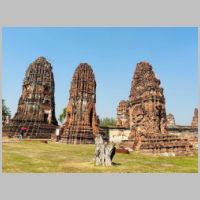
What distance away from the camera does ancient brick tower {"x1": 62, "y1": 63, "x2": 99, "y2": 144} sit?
119 ft

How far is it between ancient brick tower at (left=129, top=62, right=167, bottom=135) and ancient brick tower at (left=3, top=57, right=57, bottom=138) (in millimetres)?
20534

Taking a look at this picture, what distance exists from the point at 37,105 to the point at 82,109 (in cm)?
1106

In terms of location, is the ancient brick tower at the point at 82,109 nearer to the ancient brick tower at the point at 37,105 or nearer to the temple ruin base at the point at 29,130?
the temple ruin base at the point at 29,130

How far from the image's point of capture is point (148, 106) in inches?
1049

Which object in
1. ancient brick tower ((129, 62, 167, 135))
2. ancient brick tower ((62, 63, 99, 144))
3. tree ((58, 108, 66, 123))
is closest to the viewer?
ancient brick tower ((129, 62, 167, 135))

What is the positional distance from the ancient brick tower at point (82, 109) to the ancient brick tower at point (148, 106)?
10156 mm

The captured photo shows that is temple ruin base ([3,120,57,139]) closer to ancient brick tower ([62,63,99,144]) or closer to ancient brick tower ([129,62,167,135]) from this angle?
ancient brick tower ([62,63,99,144])

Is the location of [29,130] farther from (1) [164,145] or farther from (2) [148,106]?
(1) [164,145]

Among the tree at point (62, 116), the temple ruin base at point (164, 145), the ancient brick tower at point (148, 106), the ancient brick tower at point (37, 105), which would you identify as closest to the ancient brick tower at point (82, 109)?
the ancient brick tower at point (37, 105)

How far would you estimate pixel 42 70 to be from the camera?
48.0 meters

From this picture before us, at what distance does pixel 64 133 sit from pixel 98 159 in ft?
77.1

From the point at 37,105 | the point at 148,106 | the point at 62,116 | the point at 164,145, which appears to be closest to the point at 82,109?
the point at 37,105

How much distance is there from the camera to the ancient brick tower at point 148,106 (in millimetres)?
25978

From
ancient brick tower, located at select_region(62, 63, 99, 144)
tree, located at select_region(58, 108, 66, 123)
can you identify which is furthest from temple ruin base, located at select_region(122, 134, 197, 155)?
tree, located at select_region(58, 108, 66, 123)
